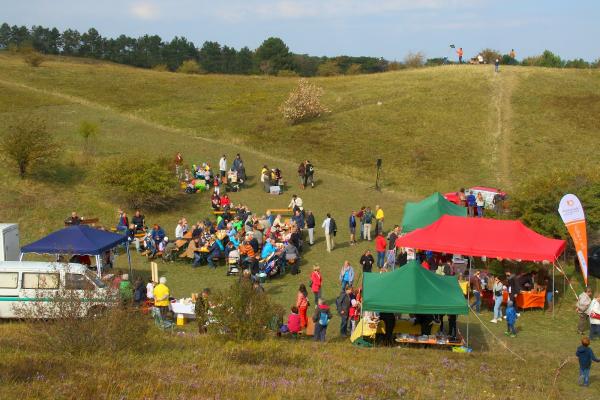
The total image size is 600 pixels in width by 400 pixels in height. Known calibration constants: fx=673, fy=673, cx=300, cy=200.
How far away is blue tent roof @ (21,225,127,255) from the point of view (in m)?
19.4

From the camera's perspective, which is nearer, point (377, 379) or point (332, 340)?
point (377, 379)

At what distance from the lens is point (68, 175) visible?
32.1 meters

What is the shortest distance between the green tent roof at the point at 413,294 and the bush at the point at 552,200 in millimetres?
8978

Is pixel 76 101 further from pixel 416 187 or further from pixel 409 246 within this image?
pixel 409 246

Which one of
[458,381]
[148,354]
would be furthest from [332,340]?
[148,354]

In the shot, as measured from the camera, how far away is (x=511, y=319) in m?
16.9

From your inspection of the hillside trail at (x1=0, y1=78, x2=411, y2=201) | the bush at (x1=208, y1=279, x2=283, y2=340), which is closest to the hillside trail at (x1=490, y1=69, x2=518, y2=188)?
the hillside trail at (x1=0, y1=78, x2=411, y2=201)

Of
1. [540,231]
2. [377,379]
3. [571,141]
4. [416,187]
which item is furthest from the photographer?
[571,141]

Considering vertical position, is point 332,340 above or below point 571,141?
below

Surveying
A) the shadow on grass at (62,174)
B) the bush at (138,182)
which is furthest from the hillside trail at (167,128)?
the shadow on grass at (62,174)

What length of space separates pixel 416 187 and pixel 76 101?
31.5m

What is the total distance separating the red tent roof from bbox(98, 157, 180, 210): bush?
40.7 ft

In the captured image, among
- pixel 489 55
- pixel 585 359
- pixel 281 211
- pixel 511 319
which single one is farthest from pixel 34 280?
pixel 489 55

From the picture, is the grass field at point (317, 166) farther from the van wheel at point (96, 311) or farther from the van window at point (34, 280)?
the van window at point (34, 280)
